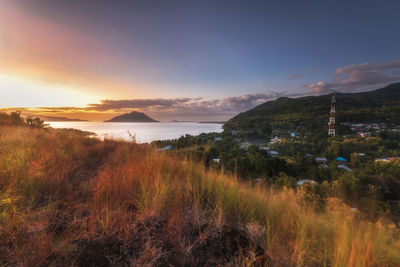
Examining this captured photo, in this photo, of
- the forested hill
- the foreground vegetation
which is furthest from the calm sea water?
the forested hill

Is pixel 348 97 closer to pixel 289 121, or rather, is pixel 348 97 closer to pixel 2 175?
pixel 289 121

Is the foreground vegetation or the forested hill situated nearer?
the foreground vegetation

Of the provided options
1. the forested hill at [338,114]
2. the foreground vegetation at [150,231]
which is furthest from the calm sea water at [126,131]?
the forested hill at [338,114]

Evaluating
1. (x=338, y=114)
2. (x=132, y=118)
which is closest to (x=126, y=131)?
(x=338, y=114)

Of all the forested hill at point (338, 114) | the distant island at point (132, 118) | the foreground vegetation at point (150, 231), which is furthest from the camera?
the distant island at point (132, 118)

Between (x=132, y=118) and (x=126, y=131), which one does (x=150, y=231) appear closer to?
(x=126, y=131)

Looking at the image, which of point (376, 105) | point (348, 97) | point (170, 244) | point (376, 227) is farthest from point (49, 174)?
point (348, 97)

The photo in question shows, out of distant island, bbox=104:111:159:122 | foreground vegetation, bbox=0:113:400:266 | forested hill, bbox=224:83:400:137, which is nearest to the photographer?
foreground vegetation, bbox=0:113:400:266

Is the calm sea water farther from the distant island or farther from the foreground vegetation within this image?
the distant island

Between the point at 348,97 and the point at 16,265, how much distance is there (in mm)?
129934

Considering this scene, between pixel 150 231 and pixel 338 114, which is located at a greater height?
pixel 338 114

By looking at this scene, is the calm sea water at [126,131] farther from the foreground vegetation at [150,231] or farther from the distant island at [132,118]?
the distant island at [132,118]

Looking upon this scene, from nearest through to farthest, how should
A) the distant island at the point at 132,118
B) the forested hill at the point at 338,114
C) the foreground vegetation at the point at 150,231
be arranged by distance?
1. the foreground vegetation at the point at 150,231
2. the forested hill at the point at 338,114
3. the distant island at the point at 132,118

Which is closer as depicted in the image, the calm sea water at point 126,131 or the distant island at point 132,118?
the calm sea water at point 126,131
